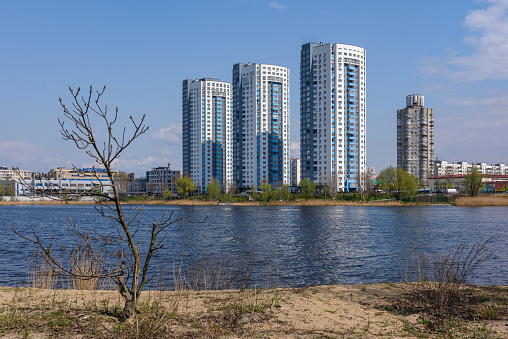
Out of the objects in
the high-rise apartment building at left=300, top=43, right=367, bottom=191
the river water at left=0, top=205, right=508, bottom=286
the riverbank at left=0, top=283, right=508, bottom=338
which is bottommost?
the river water at left=0, top=205, right=508, bottom=286

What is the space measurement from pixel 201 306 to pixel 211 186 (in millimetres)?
159691

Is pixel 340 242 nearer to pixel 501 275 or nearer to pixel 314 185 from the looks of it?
pixel 501 275

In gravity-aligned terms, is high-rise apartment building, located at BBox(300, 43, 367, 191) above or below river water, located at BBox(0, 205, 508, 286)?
above

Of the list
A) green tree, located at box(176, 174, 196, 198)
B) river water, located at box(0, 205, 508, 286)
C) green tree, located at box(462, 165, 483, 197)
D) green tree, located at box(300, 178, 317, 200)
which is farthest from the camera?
green tree, located at box(176, 174, 196, 198)

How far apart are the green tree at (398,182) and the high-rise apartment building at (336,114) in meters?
27.0

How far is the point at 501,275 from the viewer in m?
22.6

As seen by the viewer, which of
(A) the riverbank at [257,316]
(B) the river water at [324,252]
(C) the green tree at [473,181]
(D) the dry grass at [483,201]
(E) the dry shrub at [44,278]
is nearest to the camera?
(A) the riverbank at [257,316]

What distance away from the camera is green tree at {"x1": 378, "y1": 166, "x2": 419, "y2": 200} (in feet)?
444

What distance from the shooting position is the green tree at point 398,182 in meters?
135

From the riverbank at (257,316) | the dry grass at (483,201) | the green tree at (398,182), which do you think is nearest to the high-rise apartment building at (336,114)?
the green tree at (398,182)

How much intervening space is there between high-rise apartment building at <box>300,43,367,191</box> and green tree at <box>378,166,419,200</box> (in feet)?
88.6

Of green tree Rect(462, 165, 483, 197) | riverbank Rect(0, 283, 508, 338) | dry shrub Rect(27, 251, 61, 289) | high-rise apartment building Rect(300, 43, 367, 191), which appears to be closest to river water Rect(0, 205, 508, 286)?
dry shrub Rect(27, 251, 61, 289)

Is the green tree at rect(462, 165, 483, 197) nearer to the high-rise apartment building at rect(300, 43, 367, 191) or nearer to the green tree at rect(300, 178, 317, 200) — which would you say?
the high-rise apartment building at rect(300, 43, 367, 191)

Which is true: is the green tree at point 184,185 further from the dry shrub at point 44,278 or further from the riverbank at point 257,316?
→ the riverbank at point 257,316
